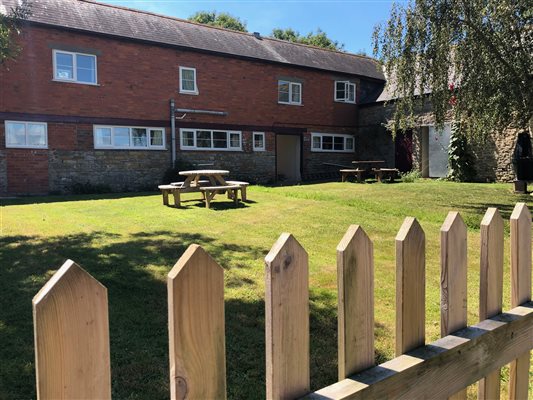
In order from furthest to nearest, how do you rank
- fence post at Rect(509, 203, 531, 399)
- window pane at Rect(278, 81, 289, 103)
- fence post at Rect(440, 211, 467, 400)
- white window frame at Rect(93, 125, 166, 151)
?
1. window pane at Rect(278, 81, 289, 103)
2. white window frame at Rect(93, 125, 166, 151)
3. fence post at Rect(509, 203, 531, 399)
4. fence post at Rect(440, 211, 467, 400)

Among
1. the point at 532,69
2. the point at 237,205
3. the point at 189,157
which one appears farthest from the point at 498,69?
the point at 189,157

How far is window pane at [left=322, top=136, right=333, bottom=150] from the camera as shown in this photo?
933 inches

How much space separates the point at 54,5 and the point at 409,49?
1354 cm

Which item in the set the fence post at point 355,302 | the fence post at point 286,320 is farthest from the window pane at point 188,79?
the fence post at point 286,320

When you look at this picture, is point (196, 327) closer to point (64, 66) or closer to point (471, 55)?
point (471, 55)

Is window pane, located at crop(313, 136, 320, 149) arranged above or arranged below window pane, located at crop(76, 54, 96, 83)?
below

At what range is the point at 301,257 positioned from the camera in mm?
1304

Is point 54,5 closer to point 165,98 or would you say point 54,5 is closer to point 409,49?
point 165,98

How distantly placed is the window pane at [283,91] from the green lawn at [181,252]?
11.2 metres

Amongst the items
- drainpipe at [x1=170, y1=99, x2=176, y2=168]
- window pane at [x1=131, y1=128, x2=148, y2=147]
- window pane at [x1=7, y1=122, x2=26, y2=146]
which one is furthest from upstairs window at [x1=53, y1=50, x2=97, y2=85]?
drainpipe at [x1=170, y1=99, x2=176, y2=168]

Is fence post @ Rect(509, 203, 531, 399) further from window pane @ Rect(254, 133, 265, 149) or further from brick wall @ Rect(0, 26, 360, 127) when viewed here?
window pane @ Rect(254, 133, 265, 149)

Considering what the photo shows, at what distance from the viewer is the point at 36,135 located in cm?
1580

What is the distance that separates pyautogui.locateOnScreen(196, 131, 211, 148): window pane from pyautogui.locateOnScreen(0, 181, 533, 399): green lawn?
25.3 ft

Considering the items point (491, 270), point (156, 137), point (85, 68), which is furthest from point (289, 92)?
point (491, 270)
